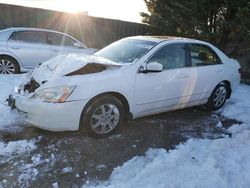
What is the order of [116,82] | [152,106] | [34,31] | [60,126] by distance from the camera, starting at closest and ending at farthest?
[60,126] → [116,82] → [152,106] → [34,31]

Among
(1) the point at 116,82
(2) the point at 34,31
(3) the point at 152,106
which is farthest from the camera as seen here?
(2) the point at 34,31

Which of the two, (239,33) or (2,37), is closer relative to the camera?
(2,37)

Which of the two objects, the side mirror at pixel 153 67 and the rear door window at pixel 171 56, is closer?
the side mirror at pixel 153 67

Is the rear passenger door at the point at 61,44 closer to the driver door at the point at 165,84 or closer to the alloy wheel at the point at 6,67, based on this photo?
the alloy wheel at the point at 6,67

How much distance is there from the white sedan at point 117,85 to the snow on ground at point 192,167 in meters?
0.87

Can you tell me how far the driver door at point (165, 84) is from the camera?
5078 millimetres

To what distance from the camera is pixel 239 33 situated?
10602mm

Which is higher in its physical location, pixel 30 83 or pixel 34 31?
pixel 34 31

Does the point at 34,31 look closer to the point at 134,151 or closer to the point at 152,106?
the point at 152,106

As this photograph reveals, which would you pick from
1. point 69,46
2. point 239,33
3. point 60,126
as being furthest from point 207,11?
point 60,126

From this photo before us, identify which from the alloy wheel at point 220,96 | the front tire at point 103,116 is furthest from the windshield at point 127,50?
the alloy wheel at point 220,96

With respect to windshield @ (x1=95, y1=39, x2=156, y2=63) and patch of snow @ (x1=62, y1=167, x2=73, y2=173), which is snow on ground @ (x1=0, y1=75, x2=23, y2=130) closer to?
patch of snow @ (x1=62, y1=167, x2=73, y2=173)

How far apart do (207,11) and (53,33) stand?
5373 mm

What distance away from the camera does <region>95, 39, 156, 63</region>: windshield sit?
17.4ft
